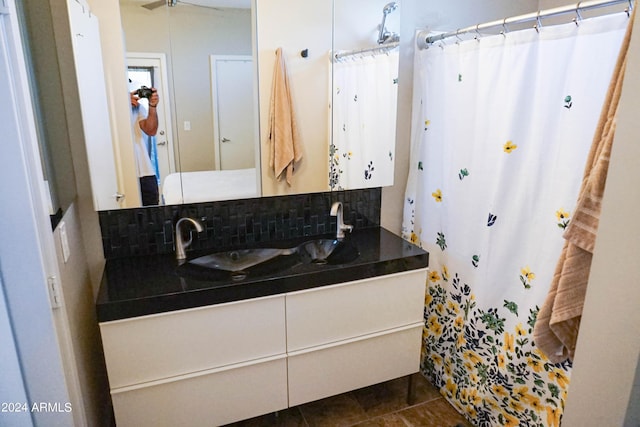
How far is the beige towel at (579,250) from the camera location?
112 centimetres

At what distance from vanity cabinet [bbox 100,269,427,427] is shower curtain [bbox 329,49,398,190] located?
60 cm

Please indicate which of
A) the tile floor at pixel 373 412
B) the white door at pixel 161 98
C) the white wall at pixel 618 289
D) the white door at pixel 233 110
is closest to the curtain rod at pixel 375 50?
the white door at pixel 233 110

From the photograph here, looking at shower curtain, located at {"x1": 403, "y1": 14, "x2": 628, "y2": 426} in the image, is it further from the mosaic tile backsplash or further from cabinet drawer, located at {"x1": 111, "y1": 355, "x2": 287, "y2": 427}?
cabinet drawer, located at {"x1": 111, "y1": 355, "x2": 287, "y2": 427}

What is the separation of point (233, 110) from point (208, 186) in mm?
358

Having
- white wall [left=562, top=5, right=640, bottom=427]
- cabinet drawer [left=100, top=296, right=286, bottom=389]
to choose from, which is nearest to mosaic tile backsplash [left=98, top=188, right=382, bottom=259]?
cabinet drawer [left=100, top=296, right=286, bottom=389]

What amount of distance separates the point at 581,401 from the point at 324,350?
1.18 metres

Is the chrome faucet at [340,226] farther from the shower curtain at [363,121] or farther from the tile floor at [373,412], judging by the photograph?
the tile floor at [373,412]

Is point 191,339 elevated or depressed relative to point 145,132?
depressed

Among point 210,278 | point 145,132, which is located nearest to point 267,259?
point 210,278

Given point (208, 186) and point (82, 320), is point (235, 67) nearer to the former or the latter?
point (208, 186)

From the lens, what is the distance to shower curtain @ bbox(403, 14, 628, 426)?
1.41 meters

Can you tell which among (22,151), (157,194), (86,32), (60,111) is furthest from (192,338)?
(86,32)

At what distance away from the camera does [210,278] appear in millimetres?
1602

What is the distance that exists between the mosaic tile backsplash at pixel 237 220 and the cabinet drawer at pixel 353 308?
490 mm
